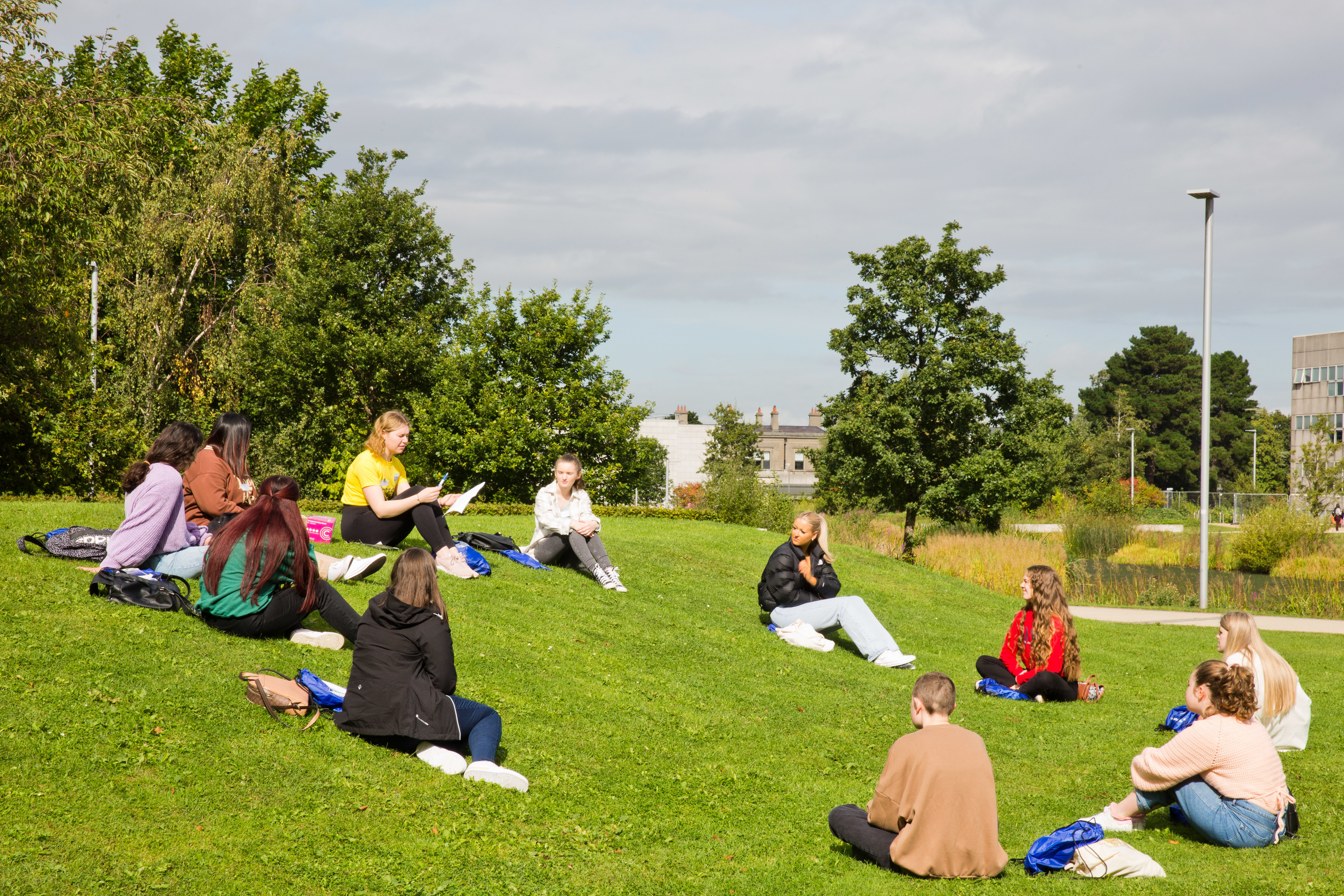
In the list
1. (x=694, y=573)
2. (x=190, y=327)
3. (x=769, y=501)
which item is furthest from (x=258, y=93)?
(x=694, y=573)

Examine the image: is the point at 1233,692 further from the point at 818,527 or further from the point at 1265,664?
the point at 818,527

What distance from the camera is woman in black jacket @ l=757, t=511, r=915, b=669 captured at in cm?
1051

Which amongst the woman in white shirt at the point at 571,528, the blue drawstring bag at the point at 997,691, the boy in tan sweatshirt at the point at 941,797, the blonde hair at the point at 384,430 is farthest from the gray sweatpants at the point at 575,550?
the boy in tan sweatshirt at the point at 941,797

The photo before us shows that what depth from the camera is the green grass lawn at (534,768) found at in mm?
4426

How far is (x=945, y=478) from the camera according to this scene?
26.3 metres

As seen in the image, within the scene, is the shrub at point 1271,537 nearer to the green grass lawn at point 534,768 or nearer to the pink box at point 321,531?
the green grass lawn at point 534,768

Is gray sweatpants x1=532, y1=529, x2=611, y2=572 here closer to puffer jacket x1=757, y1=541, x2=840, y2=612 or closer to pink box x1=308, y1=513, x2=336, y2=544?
puffer jacket x1=757, y1=541, x2=840, y2=612

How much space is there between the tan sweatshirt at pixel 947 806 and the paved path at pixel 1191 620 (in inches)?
536

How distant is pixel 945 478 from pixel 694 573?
1379 centimetres

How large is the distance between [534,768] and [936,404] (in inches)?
870

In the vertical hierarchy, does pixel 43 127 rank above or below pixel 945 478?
above

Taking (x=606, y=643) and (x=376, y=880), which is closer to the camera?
(x=376, y=880)

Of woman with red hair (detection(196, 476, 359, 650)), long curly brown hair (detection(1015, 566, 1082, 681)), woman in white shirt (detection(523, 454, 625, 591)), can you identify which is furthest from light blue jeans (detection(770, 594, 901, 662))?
woman with red hair (detection(196, 476, 359, 650))

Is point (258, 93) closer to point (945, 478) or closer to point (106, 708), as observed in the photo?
point (945, 478)
